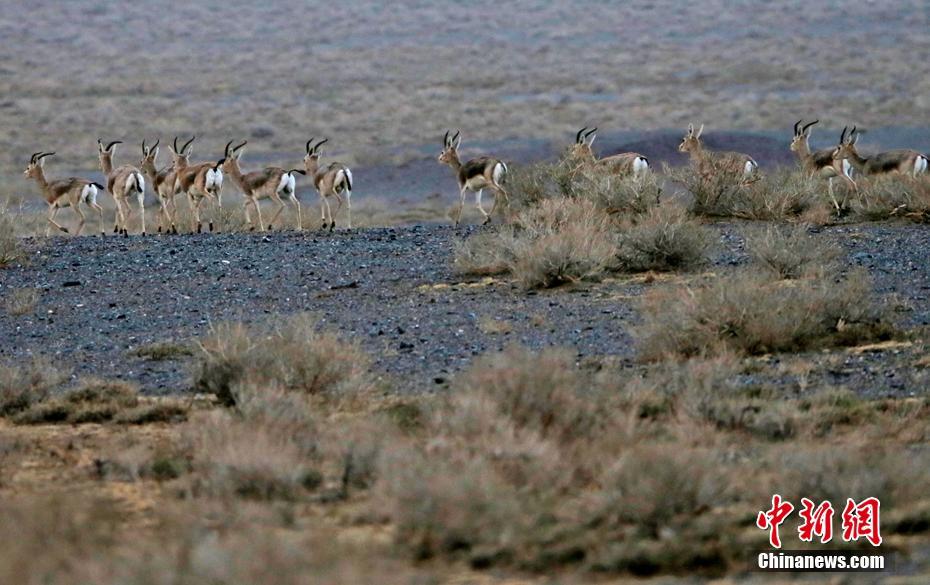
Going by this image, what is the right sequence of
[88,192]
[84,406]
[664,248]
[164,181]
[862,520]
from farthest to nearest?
1. [164,181]
2. [88,192]
3. [664,248]
4. [84,406]
5. [862,520]

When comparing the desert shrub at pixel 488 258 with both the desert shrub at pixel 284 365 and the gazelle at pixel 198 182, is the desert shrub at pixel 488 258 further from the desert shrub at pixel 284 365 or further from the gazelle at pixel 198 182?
the gazelle at pixel 198 182

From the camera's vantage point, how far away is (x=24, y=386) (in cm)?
1147

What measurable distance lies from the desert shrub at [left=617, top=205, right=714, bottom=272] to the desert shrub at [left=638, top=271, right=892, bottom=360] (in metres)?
3.23

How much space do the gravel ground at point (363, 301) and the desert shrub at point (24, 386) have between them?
0.66 meters

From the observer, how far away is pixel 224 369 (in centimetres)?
1116

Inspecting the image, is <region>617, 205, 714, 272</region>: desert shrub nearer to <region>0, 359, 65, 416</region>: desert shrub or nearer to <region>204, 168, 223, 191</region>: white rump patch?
<region>0, 359, 65, 416</region>: desert shrub

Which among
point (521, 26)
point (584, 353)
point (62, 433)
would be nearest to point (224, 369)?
point (62, 433)

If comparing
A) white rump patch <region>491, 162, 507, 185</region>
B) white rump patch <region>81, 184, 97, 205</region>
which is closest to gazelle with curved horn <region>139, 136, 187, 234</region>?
white rump patch <region>81, 184, 97, 205</region>

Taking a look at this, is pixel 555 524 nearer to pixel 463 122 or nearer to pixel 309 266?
pixel 309 266

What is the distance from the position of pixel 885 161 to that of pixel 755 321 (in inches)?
461

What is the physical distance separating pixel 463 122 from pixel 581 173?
27481mm

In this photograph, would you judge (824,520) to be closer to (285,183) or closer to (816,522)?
(816,522)

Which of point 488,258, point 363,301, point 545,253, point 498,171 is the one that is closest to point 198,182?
point 498,171

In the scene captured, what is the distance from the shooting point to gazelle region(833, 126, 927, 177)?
2256cm
